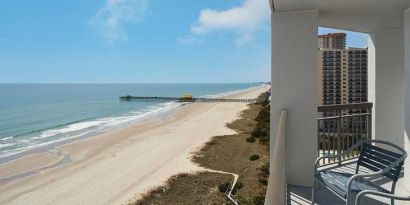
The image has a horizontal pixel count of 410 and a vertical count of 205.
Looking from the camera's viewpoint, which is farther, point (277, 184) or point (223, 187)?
point (223, 187)

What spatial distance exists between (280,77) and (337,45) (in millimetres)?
5291

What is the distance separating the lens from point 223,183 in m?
11.8

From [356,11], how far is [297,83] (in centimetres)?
105

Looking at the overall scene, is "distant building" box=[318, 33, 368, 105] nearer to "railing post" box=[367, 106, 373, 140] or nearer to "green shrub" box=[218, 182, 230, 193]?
"railing post" box=[367, 106, 373, 140]

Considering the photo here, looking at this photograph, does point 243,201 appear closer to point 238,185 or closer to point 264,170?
point 238,185

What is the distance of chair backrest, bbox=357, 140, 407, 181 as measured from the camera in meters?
2.23

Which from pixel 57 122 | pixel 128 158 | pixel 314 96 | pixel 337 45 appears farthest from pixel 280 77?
pixel 57 122

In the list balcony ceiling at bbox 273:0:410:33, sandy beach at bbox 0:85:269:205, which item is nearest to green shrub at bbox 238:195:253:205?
sandy beach at bbox 0:85:269:205

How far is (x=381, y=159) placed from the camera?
2.55 metres

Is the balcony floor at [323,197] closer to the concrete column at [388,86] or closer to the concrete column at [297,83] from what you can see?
the concrete column at [297,83]

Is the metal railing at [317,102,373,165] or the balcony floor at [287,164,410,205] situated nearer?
the balcony floor at [287,164,410,205]

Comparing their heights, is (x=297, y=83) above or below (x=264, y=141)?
above

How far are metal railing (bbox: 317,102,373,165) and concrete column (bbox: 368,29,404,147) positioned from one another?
198mm

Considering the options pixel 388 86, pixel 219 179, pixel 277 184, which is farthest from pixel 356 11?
pixel 219 179
